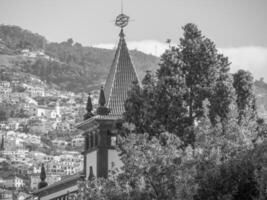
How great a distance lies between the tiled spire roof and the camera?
304 feet

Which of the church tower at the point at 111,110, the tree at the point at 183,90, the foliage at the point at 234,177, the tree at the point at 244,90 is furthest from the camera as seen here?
the church tower at the point at 111,110

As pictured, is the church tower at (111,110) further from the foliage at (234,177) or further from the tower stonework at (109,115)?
the foliage at (234,177)

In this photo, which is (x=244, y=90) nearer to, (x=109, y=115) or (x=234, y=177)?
(x=234, y=177)

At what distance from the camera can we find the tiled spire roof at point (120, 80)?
92562 mm

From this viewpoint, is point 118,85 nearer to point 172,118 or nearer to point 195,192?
point 172,118

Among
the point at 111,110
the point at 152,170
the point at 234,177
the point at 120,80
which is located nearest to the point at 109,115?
the point at 111,110

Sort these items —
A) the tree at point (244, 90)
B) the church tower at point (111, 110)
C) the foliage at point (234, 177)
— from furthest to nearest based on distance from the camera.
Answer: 1. the church tower at point (111, 110)
2. the tree at point (244, 90)
3. the foliage at point (234, 177)

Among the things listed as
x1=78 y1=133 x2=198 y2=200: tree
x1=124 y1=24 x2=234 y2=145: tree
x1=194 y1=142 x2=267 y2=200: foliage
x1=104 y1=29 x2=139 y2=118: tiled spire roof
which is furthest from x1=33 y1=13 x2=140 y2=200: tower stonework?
x1=194 y1=142 x2=267 y2=200: foliage

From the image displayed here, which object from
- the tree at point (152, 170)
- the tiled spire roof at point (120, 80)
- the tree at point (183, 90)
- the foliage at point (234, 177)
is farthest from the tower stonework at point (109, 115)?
the foliage at point (234, 177)

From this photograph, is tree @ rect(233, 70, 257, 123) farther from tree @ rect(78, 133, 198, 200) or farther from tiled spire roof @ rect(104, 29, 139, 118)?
tiled spire roof @ rect(104, 29, 139, 118)

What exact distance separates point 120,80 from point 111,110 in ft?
7.72

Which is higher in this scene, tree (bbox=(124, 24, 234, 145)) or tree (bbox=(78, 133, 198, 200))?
tree (bbox=(124, 24, 234, 145))

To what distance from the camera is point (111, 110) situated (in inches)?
3652

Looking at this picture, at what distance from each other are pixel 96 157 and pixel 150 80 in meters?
16.5
